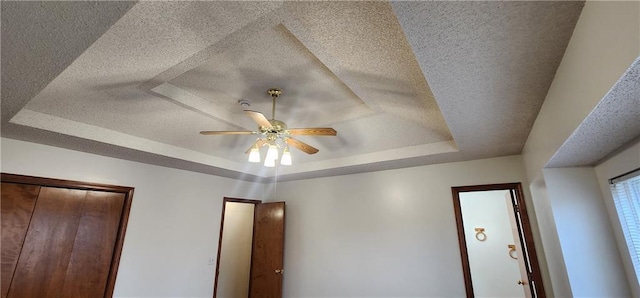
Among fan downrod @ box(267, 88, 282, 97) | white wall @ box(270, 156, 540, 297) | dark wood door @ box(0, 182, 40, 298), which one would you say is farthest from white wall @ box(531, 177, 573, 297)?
dark wood door @ box(0, 182, 40, 298)

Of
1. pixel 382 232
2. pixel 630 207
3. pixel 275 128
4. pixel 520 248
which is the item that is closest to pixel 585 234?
pixel 630 207

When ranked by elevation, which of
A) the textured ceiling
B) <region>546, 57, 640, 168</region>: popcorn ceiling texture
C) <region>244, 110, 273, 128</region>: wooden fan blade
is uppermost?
the textured ceiling

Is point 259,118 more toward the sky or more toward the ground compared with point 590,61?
more toward the sky

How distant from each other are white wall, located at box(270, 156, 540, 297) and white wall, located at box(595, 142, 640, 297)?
3.46 feet

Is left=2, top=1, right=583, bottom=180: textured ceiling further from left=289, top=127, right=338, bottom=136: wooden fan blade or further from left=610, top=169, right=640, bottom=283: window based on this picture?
left=610, top=169, right=640, bottom=283: window

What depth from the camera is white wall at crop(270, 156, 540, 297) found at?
318cm

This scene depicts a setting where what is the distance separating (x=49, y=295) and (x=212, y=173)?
2.04 metres

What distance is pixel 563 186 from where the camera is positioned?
6.70 feet

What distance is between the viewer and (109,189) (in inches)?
120

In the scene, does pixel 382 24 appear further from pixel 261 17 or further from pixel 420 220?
pixel 420 220

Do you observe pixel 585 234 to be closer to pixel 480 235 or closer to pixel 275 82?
pixel 275 82

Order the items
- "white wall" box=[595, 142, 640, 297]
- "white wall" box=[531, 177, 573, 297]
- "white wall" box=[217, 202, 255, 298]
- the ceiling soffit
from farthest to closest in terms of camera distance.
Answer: "white wall" box=[217, 202, 255, 298]
"white wall" box=[531, 177, 573, 297]
"white wall" box=[595, 142, 640, 297]
the ceiling soffit

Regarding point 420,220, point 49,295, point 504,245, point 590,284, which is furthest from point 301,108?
point 504,245

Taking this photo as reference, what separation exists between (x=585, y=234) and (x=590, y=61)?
1544mm
